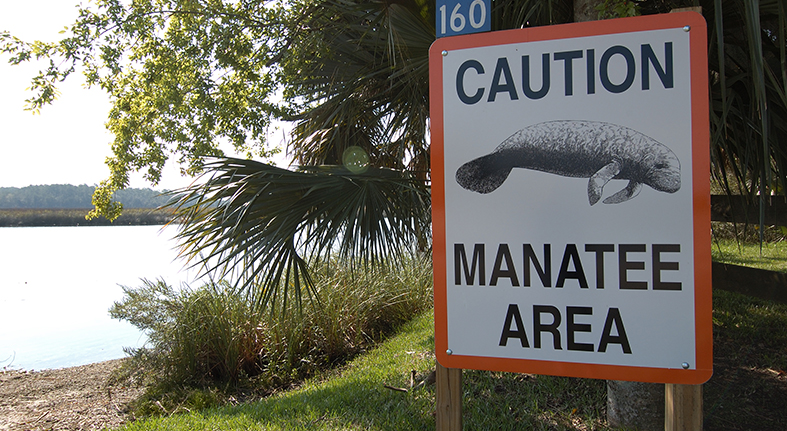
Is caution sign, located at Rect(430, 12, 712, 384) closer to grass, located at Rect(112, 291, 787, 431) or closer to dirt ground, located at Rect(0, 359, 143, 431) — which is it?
grass, located at Rect(112, 291, 787, 431)

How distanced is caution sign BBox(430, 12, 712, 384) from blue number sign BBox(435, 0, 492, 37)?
0.23 feet

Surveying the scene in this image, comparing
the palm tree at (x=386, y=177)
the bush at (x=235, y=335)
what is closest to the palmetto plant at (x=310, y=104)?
the palm tree at (x=386, y=177)

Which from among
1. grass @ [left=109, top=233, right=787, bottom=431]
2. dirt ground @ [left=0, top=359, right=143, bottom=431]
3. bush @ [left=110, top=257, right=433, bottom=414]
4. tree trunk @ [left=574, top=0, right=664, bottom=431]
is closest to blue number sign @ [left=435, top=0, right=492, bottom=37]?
tree trunk @ [left=574, top=0, right=664, bottom=431]

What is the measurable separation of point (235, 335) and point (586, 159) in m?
5.39

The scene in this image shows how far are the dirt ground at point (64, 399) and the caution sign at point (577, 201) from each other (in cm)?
499

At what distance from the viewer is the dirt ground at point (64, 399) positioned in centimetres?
537

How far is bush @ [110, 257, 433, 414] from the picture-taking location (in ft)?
19.7

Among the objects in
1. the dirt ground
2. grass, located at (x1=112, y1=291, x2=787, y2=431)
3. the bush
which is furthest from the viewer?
the bush

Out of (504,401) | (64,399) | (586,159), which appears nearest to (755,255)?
(504,401)

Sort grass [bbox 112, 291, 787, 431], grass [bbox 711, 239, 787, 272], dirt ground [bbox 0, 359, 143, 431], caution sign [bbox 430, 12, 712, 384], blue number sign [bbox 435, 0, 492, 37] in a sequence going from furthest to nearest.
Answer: grass [bbox 711, 239, 787, 272] → dirt ground [bbox 0, 359, 143, 431] → grass [bbox 112, 291, 787, 431] → blue number sign [bbox 435, 0, 492, 37] → caution sign [bbox 430, 12, 712, 384]

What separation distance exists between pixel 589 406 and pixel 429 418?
1.14 m

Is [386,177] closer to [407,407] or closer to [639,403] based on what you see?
[407,407]

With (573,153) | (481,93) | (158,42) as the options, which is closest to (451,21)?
(481,93)

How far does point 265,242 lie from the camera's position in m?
3.57
